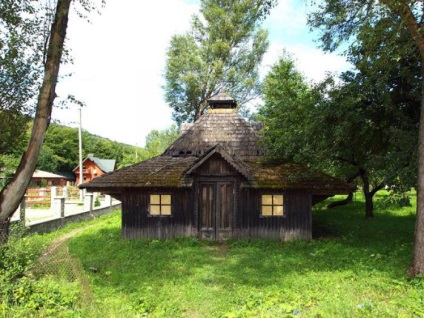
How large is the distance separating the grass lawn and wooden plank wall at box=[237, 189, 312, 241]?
644 mm

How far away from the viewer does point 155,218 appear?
50.8 ft

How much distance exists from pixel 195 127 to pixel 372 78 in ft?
27.9

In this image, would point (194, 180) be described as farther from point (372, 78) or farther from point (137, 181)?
point (372, 78)

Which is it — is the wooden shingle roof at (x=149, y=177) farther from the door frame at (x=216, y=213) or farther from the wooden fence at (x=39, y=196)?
the wooden fence at (x=39, y=196)

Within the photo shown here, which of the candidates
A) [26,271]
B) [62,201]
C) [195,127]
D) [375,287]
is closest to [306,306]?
[375,287]

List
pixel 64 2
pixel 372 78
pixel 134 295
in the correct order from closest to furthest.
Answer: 1. pixel 134 295
2. pixel 64 2
3. pixel 372 78

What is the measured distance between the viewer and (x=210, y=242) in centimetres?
1482

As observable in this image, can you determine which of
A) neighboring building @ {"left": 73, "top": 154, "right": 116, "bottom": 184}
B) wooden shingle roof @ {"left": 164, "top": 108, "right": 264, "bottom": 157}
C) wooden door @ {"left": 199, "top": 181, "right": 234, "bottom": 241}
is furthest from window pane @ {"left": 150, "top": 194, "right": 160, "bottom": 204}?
neighboring building @ {"left": 73, "top": 154, "right": 116, "bottom": 184}

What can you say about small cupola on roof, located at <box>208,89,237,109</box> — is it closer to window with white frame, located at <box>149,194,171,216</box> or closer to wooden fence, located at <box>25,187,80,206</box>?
window with white frame, located at <box>149,194,171,216</box>

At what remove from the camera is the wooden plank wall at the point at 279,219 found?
49.4 ft

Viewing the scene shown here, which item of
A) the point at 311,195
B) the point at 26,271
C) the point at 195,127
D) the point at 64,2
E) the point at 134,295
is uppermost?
the point at 64,2

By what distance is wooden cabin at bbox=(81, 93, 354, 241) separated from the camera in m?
14.9

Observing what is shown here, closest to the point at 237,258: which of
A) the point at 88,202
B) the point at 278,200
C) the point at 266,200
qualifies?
the point at 266,200

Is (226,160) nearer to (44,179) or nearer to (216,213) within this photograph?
(216,213)
